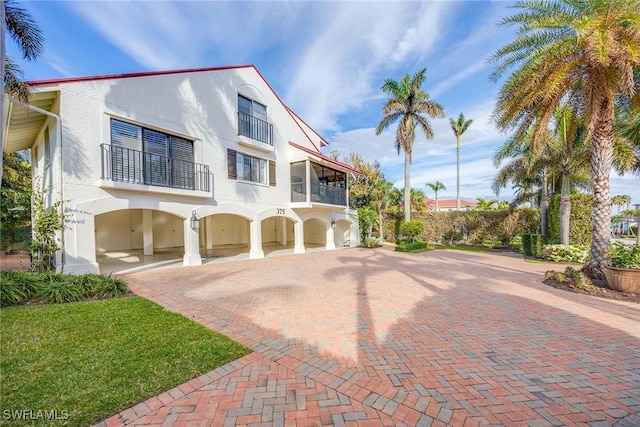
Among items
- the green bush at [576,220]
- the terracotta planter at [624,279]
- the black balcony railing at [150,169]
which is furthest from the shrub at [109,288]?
the green bush at [576,220]

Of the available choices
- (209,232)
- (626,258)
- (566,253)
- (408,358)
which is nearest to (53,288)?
(408,358)

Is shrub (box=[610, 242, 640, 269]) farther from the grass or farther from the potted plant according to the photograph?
the grass

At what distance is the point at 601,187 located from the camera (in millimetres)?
9016

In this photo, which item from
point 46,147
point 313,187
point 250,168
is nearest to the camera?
point 46,147

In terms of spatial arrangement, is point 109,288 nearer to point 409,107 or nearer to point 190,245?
point 190,245

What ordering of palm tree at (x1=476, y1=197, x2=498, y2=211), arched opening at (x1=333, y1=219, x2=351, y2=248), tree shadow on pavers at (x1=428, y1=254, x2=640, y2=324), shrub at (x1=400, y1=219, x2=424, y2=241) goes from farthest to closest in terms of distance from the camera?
palm tree at (x1=476, y1=197, x2=498, y2=211) < arched opening at (x1=333, y1=219, x2=351, y2=248) < shrub at (x1=400, y1=219, x2=424, y2=241) < tree shadow on pavers at (x1=428, y1=254, x2=640, y2=324)

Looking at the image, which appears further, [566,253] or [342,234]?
[342,234]

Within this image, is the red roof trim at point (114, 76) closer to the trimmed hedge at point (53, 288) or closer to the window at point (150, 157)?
the window at point (150, 157)

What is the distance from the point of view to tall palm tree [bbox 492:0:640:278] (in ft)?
24.5

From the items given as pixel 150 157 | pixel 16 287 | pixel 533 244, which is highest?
pixel 150 157

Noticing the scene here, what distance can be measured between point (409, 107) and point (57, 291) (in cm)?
2300

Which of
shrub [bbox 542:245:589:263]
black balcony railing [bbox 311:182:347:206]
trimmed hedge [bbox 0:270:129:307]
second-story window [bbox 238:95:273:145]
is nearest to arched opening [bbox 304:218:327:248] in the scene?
black balcony railing [bbox 311:182:347:206]

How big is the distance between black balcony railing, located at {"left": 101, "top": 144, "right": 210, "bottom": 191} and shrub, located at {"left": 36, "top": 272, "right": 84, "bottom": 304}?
392 centimetres

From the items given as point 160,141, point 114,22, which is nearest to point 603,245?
point 160,141
